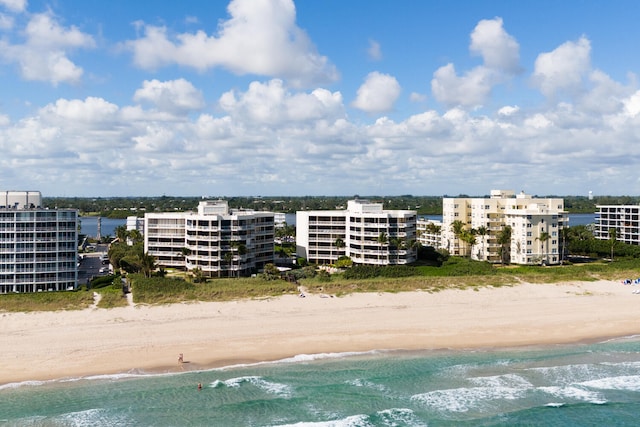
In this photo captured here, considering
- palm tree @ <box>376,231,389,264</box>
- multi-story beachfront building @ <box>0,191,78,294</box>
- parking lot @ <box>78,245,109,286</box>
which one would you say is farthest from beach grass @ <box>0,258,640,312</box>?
parking lot @ <box>78,245,109,286</box>

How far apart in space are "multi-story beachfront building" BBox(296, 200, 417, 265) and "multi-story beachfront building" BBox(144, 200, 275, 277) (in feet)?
31.4

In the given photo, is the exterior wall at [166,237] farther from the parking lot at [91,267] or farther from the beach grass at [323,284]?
the beach grass at [323,284]

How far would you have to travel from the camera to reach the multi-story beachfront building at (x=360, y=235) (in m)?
77.9

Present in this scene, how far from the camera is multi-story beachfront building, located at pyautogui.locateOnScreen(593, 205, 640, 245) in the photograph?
101250 mm

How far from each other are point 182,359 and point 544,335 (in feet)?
113

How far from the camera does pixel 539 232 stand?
84250 millimetres

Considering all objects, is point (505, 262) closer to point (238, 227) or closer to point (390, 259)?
point (390, 259)

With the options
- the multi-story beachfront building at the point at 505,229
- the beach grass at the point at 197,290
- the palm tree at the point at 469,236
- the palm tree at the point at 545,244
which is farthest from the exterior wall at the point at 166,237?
the palm tree at the point at 545,244

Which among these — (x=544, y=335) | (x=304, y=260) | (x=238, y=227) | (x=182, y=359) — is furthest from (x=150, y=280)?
(x=544, y=335)

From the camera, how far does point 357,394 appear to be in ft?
117

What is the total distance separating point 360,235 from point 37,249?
4604 cm

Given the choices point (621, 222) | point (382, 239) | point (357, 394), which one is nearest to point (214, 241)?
point (382, 239)

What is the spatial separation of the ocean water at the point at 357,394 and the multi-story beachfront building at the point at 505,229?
4296 centimetres

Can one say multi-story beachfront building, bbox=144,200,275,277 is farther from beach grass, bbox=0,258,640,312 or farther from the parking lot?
the parking lot
